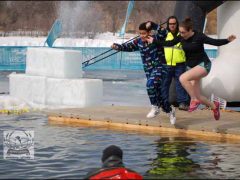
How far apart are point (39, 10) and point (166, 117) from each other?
91570 mm

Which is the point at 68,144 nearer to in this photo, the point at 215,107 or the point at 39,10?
the point at 215,107

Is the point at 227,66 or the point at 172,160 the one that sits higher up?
the point at 227,66

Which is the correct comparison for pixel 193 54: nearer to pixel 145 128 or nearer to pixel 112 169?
pixel 145 128

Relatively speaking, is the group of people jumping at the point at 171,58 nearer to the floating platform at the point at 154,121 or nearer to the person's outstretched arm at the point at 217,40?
the person's outstretched arm at the point at 217,40

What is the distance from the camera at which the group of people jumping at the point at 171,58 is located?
8.93 meters

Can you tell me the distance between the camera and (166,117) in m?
10.4

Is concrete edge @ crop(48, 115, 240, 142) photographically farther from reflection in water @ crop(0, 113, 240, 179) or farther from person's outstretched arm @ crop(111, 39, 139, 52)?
person's outstretched arm @ crop(111, 39, 139, 52)

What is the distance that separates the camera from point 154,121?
9945 millimetres

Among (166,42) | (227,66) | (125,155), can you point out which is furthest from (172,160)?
(227,66)

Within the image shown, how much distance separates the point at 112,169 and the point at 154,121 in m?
4.65

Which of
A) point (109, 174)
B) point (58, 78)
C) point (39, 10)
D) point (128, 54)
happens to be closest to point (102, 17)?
point (39, 10)

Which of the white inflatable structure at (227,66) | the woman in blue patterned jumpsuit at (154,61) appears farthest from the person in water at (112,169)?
the white inflatable structure at (227,66)

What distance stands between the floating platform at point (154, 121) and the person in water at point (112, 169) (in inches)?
152

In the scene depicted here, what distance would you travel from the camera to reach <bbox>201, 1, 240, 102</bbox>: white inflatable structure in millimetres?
10906
